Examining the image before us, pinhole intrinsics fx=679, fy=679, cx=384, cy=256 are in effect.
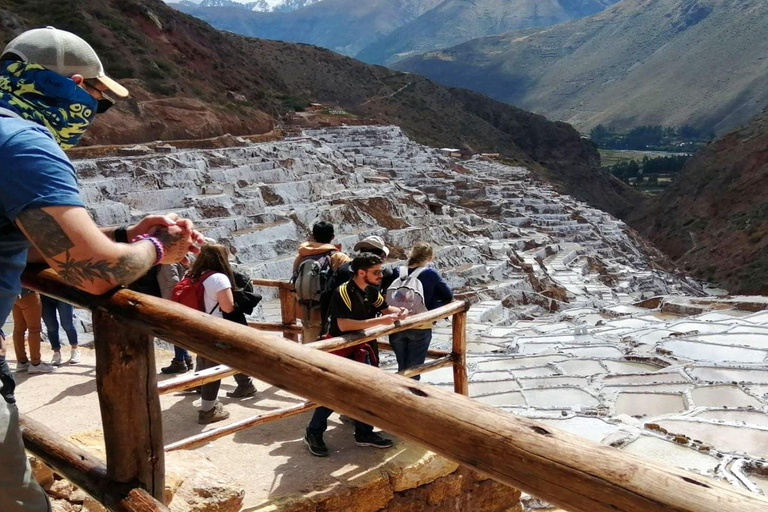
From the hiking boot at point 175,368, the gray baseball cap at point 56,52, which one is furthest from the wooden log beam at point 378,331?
the hiking boot at point 175,368

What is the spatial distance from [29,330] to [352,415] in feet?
14.7

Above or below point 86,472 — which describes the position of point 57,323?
below

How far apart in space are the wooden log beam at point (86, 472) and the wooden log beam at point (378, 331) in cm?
131

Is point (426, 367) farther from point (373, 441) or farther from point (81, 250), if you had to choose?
point (81, 250)

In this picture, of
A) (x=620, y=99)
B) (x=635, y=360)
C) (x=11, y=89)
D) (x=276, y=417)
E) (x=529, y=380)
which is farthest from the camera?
(x=620, y=99)

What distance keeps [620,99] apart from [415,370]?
130417 mm

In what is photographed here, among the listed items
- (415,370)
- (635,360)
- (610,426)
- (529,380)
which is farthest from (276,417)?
(635,360)

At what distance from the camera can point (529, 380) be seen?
7648mm

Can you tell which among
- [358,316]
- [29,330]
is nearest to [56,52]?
[358,316]

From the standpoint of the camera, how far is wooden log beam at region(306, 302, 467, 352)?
11.2ft

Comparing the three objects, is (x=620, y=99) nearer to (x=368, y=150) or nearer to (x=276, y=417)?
(x=368, y=150)

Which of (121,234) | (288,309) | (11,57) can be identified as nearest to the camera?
(11,57)

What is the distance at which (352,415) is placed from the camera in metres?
1.63

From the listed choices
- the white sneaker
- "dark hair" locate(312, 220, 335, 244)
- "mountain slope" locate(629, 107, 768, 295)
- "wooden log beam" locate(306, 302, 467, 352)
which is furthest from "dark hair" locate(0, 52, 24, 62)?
"mountain slope" locate(629, 107, 768, 295)
